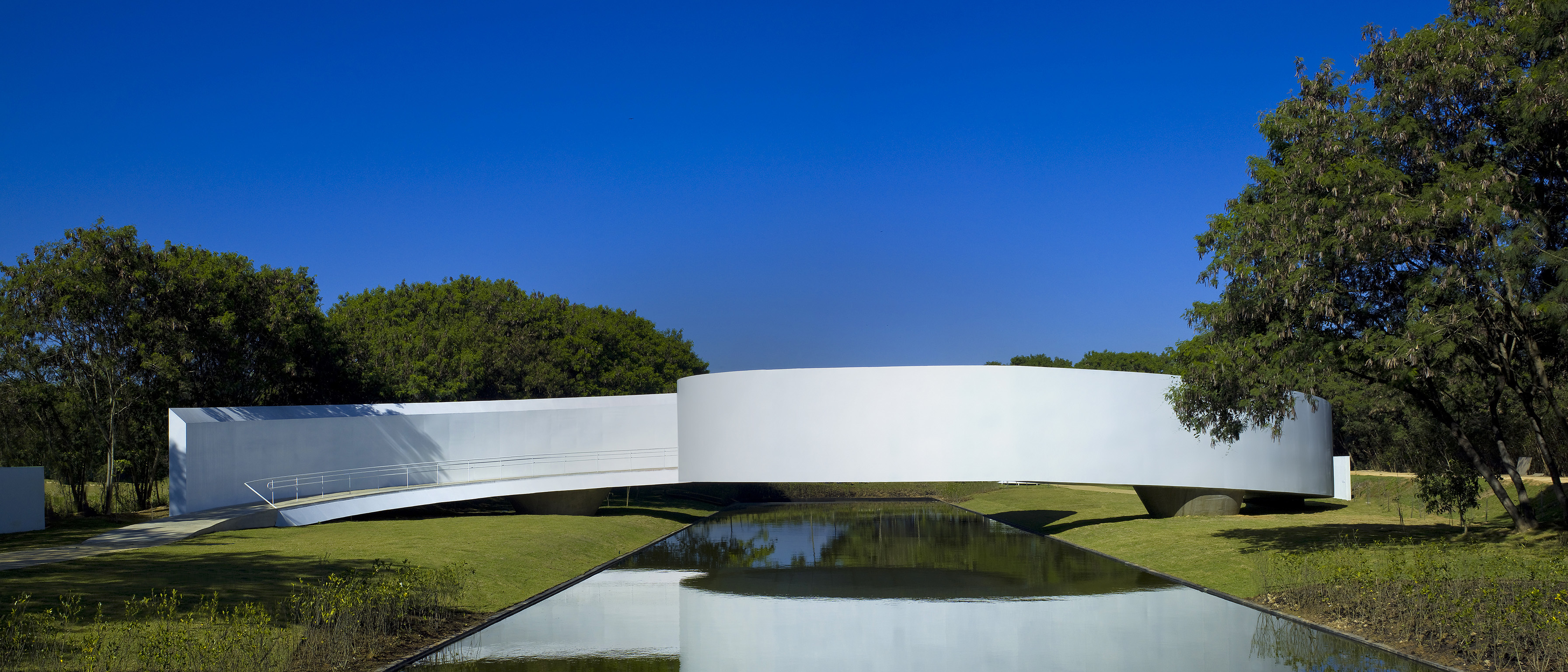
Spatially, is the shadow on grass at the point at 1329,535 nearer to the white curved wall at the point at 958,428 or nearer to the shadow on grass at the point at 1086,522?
the white curved wall at the point at 958,428

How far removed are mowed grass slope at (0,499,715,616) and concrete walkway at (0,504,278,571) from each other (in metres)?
0.39

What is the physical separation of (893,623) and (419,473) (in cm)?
2286

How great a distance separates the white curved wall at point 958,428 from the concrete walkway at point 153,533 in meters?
11.3

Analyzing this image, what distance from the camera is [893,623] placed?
Answer: 493 inches

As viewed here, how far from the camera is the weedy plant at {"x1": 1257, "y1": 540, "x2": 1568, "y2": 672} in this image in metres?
8.90

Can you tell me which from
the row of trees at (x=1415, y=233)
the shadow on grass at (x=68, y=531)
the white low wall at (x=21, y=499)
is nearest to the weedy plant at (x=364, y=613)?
the shadow on grass at (x=68, y=531)

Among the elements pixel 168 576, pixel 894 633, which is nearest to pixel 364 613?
pixel 168 576

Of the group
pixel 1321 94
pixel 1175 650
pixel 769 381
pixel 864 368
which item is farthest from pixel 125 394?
pixel 1321 94

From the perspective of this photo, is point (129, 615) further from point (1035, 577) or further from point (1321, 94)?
point (1321, 94)

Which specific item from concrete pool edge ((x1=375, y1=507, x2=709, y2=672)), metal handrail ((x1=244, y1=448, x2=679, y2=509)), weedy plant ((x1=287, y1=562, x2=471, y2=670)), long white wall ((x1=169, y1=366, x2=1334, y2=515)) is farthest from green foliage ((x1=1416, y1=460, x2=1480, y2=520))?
metal handrail ((x1=244, y1=448, x2=679, y2=509))

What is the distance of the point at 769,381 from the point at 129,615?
50.7 ft

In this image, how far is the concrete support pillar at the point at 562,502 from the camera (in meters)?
29.9

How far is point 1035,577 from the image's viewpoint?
1692 cm

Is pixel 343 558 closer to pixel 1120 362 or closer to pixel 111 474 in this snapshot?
pixel 111 474
